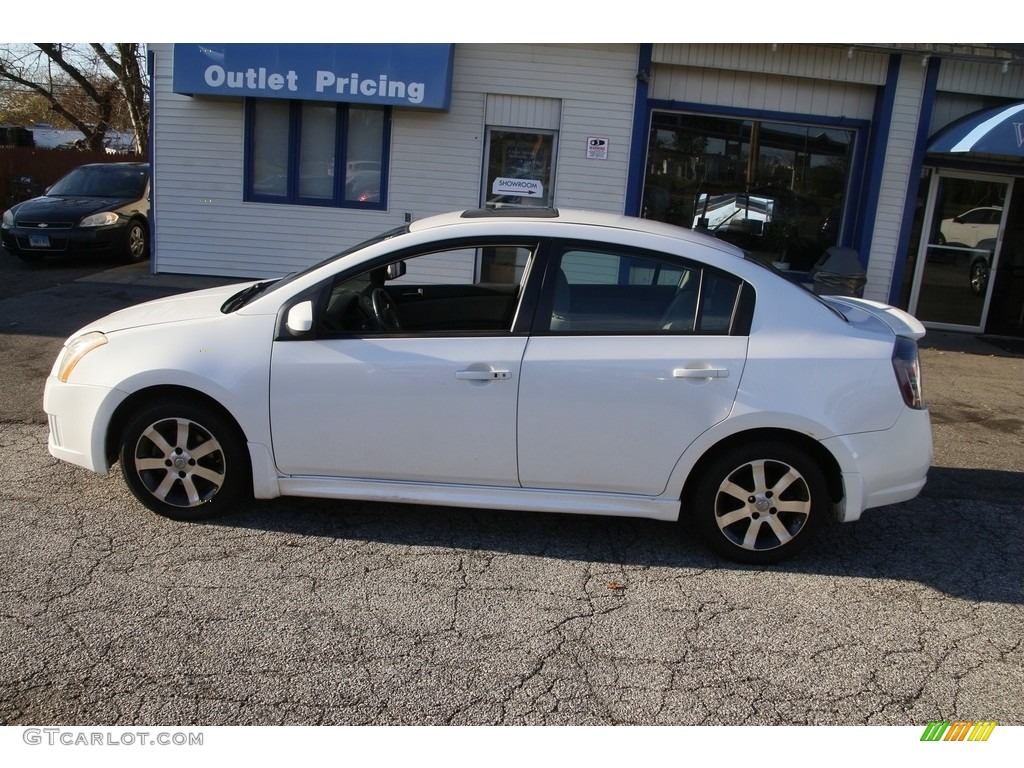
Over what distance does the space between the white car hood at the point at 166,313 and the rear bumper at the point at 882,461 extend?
126 inches

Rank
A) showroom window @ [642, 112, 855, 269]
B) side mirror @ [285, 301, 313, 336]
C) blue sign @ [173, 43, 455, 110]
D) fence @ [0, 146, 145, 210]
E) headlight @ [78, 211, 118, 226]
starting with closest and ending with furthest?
side mirror @ [285, 301, 313, 336]
blue sign @ [173, 43, 455, 110]
showroom window @ [642, 112, 855, 269]
headlight @ [78, 211, 118, 226]
fence @ [0, 146, 145, 210]

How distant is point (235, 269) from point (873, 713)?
1055cm

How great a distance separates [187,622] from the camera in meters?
3.58

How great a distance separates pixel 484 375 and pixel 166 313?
1.78 metres

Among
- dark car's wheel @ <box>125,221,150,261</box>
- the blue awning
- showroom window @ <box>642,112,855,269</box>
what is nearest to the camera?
the blue awning

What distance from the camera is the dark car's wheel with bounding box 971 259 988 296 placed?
1175 cm

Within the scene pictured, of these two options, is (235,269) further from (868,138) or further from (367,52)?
(868,138)

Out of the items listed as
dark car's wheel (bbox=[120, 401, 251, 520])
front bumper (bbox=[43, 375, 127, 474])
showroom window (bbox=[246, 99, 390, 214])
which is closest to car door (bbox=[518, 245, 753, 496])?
dark car's wheel (bbox=[120, 401, 251, 520])

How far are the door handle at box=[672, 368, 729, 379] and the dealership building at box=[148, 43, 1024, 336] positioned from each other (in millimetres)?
7617

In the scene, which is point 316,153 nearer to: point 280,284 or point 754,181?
point 754,181

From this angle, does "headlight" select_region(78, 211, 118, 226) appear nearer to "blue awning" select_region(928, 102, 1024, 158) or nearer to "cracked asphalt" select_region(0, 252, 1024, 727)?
"cracked asphalt" select_region(0, 252, 1024, 727)

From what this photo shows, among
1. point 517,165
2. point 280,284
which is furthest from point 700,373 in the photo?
point 517,165
